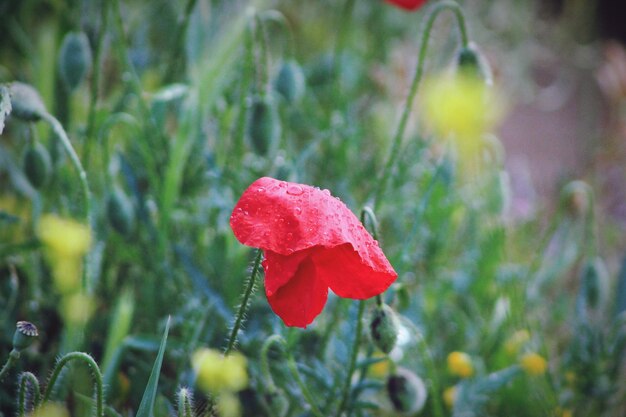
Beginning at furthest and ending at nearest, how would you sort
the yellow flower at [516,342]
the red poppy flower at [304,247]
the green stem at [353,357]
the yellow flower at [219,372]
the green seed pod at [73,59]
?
the yellow flower at [516,342] → the green seed pod at [73,59] → the green stem at [353,357] → the yellow flower at [219,372] → the red poppy flower at [304,247]

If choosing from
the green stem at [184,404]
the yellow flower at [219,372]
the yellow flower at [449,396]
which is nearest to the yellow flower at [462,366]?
the yellow flower at [449,396]

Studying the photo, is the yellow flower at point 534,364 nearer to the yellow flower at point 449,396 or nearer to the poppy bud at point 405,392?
the yellow flower at point 449,396

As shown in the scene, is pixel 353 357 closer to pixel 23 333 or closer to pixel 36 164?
pixel 23 333

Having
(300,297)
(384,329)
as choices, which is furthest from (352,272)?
(384,329)

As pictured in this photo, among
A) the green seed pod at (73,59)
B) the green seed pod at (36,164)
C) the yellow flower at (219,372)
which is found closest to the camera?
the yellow flower at (219,372)

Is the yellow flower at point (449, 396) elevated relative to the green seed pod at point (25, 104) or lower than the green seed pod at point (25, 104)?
lower

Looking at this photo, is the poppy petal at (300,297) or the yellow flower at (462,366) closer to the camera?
the poppy petal at (300,297)

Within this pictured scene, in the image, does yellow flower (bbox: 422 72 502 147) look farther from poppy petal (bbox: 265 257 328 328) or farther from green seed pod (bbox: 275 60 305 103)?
poppy petal (bbox: 265 257 328 328)
